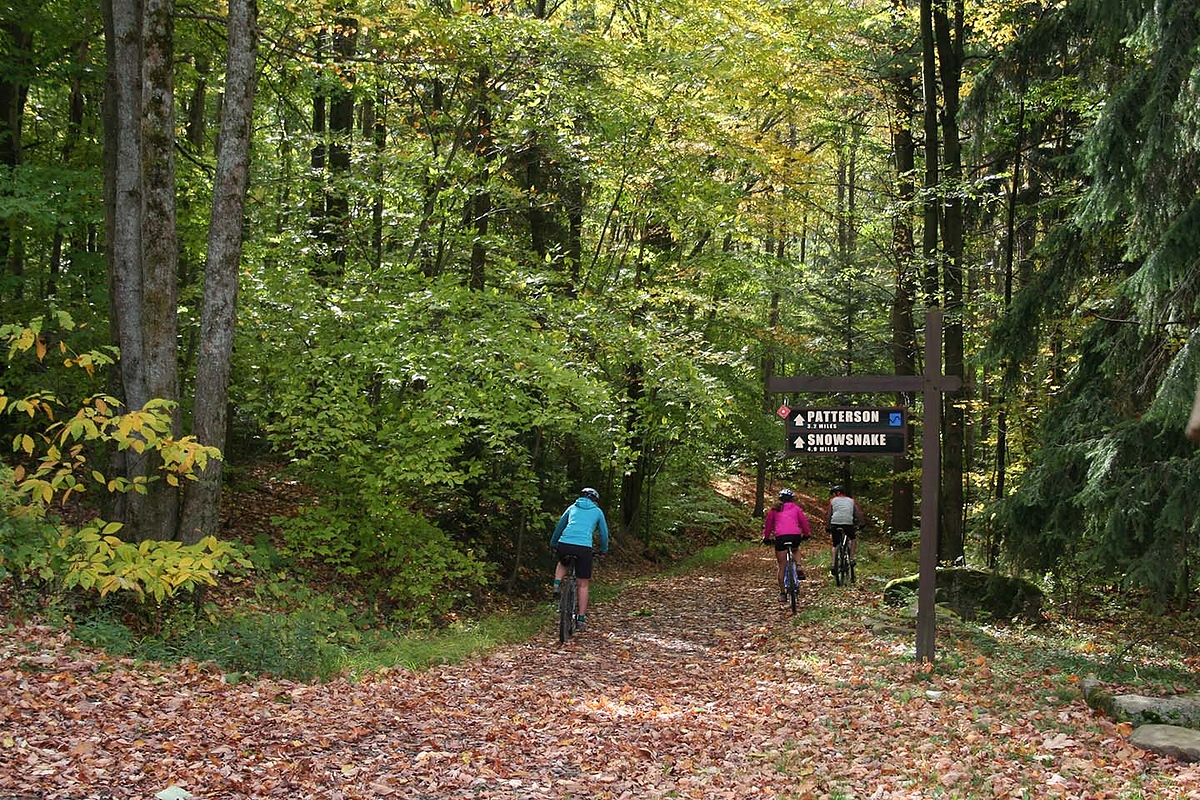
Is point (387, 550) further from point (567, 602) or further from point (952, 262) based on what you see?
point (952, 262)

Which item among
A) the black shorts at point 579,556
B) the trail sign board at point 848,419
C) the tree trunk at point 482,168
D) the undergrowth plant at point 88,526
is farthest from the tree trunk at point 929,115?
the undergrowth plant at point 88,526

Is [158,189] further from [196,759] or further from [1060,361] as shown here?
[1060,361]

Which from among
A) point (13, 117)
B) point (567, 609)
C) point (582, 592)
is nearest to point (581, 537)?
point (582, 592)

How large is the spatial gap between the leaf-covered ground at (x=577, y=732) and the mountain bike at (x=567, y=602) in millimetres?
1330

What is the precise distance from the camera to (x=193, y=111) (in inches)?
632

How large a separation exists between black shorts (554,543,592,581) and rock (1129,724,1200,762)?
20.6 ft

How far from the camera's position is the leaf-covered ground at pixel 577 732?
5527mm

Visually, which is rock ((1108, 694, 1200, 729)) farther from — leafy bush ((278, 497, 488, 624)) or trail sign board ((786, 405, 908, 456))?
leafy bush ((278, 497, 488, 624))

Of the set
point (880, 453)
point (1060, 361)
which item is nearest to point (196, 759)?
point (880, 453)

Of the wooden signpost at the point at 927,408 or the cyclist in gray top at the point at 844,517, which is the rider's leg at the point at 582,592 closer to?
the wooden signpost at the point at 927,408

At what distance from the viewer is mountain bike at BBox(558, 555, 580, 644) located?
11.5 metres

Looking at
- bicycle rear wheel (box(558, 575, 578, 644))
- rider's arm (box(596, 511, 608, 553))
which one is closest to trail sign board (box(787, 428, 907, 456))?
rider's arm (box(596, 511, 608, 553))

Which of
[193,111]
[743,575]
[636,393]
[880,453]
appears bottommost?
[743,575]

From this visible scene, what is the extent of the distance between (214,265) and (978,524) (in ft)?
28.6
